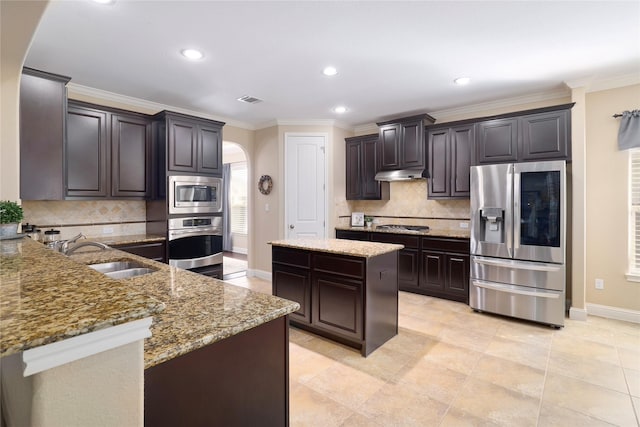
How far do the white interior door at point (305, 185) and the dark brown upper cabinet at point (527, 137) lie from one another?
2395 mm

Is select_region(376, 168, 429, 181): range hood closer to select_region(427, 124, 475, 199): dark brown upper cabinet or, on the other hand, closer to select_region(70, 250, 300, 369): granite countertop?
select_region(427, 124, 475, 199): dark brown upper cabinet

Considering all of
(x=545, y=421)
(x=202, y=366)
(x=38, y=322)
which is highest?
(x=38, y=322)

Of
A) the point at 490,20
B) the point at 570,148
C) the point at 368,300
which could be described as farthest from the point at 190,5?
the point at 570,148

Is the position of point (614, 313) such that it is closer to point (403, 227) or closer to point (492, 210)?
point (492, 210)

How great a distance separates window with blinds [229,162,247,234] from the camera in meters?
8.11

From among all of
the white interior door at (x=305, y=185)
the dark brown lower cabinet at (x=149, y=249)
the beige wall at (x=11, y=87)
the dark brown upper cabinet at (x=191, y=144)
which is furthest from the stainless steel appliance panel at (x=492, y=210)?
the beige wall at (x=11, y=87)

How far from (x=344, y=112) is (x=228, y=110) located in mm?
1766

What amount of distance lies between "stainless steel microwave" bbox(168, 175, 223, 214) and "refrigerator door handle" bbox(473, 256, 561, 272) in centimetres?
344

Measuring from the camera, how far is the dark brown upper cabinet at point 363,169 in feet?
16.9

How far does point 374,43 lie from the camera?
270cm

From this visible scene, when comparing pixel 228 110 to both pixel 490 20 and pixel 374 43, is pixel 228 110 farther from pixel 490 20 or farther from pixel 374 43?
pixel 490 20

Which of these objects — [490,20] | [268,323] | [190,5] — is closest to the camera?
[268,323]

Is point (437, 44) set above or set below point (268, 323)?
above

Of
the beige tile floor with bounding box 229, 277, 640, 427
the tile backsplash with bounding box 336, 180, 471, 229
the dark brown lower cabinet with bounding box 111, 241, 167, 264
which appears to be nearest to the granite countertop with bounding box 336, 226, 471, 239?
the tile backsplash with bounding box 336, 180, 471, 229
